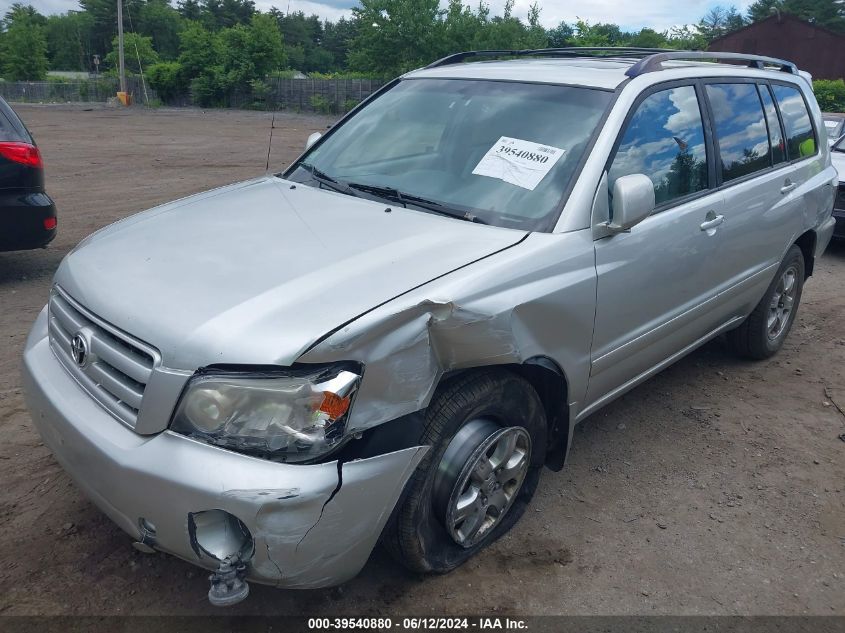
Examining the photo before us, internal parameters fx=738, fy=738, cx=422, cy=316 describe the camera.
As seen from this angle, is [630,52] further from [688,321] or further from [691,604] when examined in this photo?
[691,604]

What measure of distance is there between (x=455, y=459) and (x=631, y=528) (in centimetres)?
106

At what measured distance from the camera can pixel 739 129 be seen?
4.08 metres

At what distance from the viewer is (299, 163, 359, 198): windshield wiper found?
3346mm

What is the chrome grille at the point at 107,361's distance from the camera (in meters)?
2.23

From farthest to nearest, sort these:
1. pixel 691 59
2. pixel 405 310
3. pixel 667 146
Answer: pixel 691 59
pixel 667 146
pixel 405 310

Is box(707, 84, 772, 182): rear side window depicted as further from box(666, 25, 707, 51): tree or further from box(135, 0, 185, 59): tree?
box(135, 0, 185, 59): tree

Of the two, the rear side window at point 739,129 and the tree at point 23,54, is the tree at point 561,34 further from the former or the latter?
the tree at point 23,54

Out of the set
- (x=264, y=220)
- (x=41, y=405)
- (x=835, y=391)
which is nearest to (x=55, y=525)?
(x=41, y=405)

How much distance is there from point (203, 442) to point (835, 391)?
4081mm

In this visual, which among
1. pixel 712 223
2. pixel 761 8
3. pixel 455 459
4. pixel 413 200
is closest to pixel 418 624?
pixel 455 459

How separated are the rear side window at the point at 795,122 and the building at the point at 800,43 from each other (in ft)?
145

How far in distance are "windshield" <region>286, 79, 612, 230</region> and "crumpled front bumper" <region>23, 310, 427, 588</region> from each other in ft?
3.87

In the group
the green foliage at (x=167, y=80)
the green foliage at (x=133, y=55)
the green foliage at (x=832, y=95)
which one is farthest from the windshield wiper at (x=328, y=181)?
the green foliage at (x=133, y=55)

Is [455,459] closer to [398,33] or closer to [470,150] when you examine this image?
[470,150]
